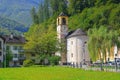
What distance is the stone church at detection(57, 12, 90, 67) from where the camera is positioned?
253 feet

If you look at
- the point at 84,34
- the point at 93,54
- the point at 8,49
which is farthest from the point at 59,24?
the point at 93,54

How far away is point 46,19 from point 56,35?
40450 mm

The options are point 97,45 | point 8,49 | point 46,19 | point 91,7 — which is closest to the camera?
point 97,45

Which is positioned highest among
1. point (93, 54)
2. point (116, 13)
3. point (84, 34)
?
point (116, 13)

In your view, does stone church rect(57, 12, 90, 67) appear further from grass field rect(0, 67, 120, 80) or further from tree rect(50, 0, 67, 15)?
grass field rect(0, 67, 120, 80)

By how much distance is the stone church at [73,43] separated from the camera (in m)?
77.1

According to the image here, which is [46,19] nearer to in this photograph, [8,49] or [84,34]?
[8,49]

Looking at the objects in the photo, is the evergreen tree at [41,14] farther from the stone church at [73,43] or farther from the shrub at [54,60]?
the shrub at [54,60]

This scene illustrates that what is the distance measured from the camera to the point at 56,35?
83625 millimetres

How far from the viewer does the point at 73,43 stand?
259ft

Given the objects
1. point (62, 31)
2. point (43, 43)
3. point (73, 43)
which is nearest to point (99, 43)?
point (73, 43)

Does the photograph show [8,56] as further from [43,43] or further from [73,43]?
[73,43]

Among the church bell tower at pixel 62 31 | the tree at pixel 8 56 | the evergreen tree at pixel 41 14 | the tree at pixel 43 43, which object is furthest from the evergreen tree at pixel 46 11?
the tree at pixel 43 43

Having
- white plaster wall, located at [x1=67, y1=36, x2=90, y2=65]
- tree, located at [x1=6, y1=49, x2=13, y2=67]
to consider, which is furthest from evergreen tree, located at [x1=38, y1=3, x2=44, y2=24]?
white plaster wall, located at [x1=67, y1=36, x2=90, y2=65]
